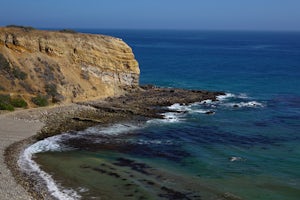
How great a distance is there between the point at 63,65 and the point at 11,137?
22.1 m

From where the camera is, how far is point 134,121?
50031 mm

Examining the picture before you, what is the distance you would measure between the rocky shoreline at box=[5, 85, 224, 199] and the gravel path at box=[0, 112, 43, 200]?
61cm

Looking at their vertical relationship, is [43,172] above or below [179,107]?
below

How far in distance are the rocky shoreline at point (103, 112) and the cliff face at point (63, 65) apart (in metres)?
2.88

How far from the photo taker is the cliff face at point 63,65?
55.8 m

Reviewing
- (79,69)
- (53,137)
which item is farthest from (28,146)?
(79,69)

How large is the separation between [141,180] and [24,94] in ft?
92.3

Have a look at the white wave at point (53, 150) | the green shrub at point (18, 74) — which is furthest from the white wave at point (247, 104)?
the green shrub at point (18, 74)

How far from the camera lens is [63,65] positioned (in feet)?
201

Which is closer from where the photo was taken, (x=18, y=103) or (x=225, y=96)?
(x=18, y=103)

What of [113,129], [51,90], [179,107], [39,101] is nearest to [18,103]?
[39,101]

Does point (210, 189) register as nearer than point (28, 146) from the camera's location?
Yes

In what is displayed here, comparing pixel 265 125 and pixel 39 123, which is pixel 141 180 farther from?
pixel 265 125

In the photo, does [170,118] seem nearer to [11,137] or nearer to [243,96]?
[11,137]
